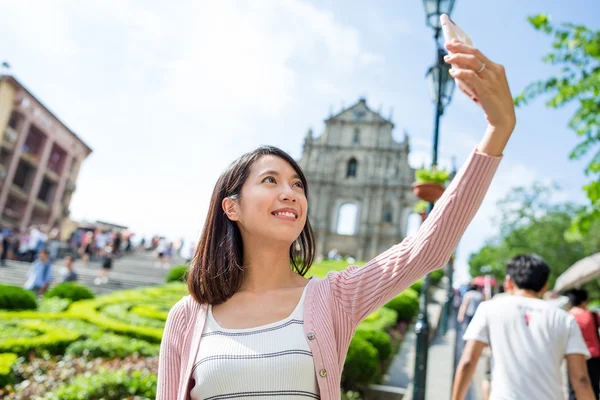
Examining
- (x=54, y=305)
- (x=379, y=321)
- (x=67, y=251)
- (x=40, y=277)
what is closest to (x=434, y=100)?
(x=379, y=321)

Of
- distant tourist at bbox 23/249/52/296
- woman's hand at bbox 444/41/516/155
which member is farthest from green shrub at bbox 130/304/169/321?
woman's hand at bbox 444/41/516/155

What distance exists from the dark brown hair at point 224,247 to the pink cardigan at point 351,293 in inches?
2.7

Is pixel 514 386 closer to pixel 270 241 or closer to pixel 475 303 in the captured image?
pixel 270 241

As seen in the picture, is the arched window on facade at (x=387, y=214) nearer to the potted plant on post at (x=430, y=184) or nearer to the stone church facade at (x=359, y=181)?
the stone church facade at (x=359, y=181)

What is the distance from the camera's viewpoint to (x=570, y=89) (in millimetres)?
5941

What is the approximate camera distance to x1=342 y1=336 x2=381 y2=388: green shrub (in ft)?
16.6

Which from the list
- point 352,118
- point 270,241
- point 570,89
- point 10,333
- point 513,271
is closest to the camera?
point 270,241

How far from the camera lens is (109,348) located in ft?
15.8

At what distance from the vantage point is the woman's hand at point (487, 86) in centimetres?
101

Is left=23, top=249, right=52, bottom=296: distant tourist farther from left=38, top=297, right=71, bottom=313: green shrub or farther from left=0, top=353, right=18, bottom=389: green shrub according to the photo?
left=0, top=353, right=18, bottom=389: green shrub

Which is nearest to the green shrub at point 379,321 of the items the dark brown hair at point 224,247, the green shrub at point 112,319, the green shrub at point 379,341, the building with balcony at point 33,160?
the green shrub at point 379,341

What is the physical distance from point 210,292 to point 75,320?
18.2ft

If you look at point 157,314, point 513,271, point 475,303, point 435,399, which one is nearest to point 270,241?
point 513,271

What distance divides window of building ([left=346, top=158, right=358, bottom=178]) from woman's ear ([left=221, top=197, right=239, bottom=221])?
114ft
